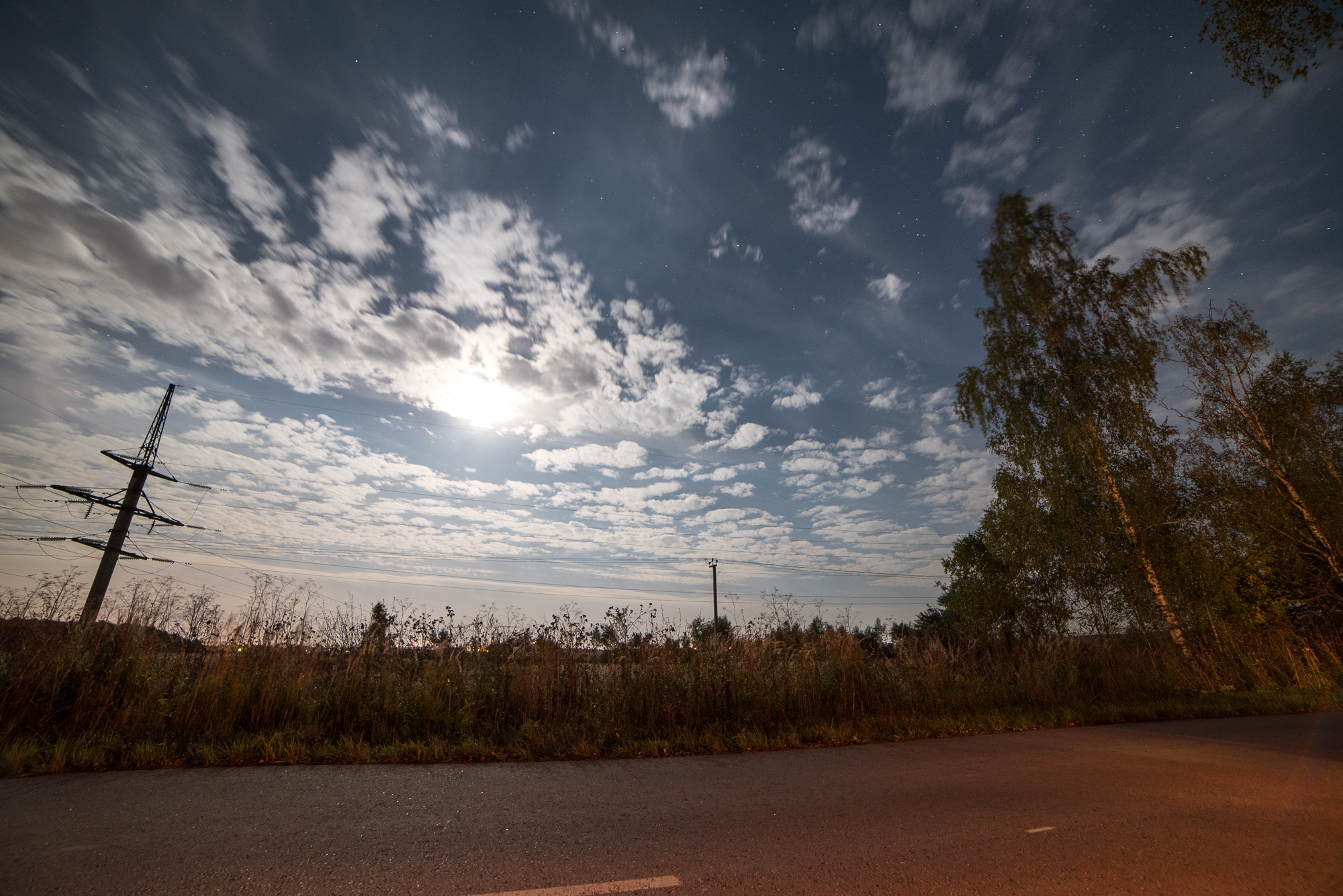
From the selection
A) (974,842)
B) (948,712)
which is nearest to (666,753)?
(974,842)

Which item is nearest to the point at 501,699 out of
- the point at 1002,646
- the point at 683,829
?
the point at 683,829

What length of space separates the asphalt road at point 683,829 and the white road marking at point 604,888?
0.02 m

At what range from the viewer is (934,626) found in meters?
44.6

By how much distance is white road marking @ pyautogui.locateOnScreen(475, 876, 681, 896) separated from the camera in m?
2.93

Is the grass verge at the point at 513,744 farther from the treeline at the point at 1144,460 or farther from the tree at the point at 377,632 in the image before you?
the treeline at the point at 1144,460

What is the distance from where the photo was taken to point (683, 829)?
399 cm

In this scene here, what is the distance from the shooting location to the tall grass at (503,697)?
20.8ft

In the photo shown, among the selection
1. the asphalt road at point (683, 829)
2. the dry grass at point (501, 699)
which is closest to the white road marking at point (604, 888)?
the asphalt road at point (683, 829)

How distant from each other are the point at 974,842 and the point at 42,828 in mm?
6276

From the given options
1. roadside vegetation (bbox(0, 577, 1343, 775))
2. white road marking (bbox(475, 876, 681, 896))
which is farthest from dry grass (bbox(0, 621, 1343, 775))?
white road marking (bbox(475, 876, 681, 896))

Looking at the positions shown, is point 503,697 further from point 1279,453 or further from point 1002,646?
point 1279,453

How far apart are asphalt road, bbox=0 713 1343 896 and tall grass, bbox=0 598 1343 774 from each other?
96 centimetres

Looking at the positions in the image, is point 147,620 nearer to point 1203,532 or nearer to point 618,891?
point 618,891

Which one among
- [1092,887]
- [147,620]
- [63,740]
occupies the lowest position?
[1092,887]
